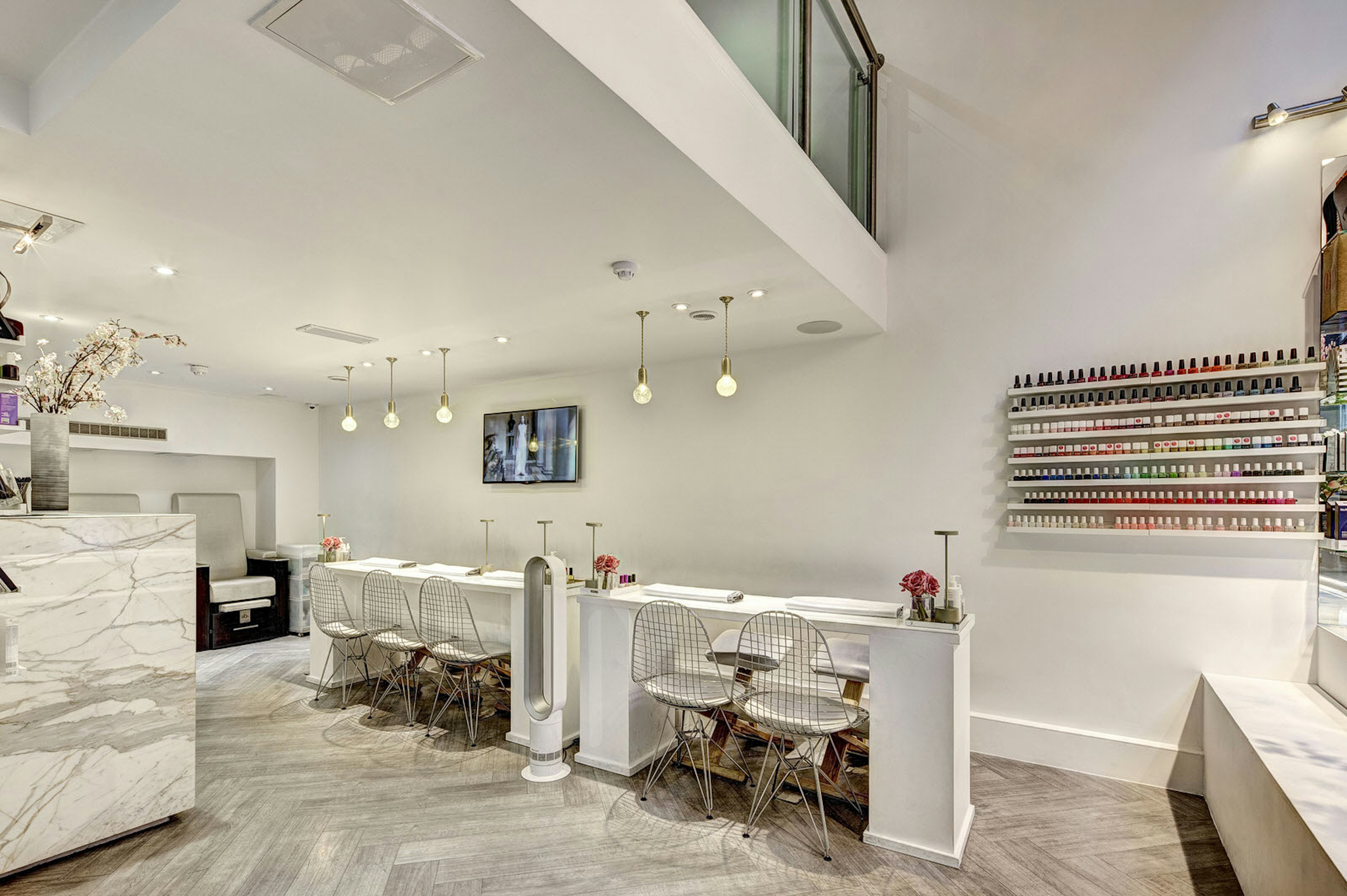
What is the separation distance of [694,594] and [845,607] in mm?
872

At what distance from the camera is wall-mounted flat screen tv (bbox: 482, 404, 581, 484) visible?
575 cm

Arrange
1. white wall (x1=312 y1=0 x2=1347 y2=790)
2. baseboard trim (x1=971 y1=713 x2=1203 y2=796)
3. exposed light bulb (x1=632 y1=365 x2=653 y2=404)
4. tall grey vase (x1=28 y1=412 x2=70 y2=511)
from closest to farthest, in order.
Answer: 1. tall grey vase (x1=28 y1=412 x2=70 y2=511)
2. white wall (x1=312 y1=0 x2=1347 y2=790)
3. baseboard trim (x1=971 y1=713 x2=1203 y2=796)
4. exposed light bulb (x1=632 y1=365 x2=653 y2=404)

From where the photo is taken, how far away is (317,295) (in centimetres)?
359

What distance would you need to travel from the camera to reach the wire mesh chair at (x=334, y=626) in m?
4.99

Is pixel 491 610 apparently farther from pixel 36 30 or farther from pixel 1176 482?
pixel 1176 482

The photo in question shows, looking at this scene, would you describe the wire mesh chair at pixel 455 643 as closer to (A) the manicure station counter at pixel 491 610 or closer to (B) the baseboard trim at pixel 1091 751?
(A) the manicure station counter at pixel 491 610

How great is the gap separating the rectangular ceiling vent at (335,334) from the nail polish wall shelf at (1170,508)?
4166mm

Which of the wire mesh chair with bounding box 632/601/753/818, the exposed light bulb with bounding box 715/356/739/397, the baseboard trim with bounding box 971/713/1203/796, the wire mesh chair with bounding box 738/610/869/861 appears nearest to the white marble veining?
the wire mesh chair with bounding box 632/601/753/818

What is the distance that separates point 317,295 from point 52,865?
2.74 m

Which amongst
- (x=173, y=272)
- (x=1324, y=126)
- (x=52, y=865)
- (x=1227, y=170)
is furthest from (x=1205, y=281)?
(x=52, y=865)

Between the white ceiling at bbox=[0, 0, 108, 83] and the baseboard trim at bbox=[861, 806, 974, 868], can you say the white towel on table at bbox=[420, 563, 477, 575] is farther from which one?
the white ceiling at bbox=[0, 0, 108, 83]

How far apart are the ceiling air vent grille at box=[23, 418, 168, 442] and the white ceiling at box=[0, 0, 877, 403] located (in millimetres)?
2086

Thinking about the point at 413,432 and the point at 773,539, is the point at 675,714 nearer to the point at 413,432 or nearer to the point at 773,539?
the point at 773,539

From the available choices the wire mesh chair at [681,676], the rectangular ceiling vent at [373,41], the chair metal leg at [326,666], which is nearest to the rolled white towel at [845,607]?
the wire mesh chair at [681,676]
